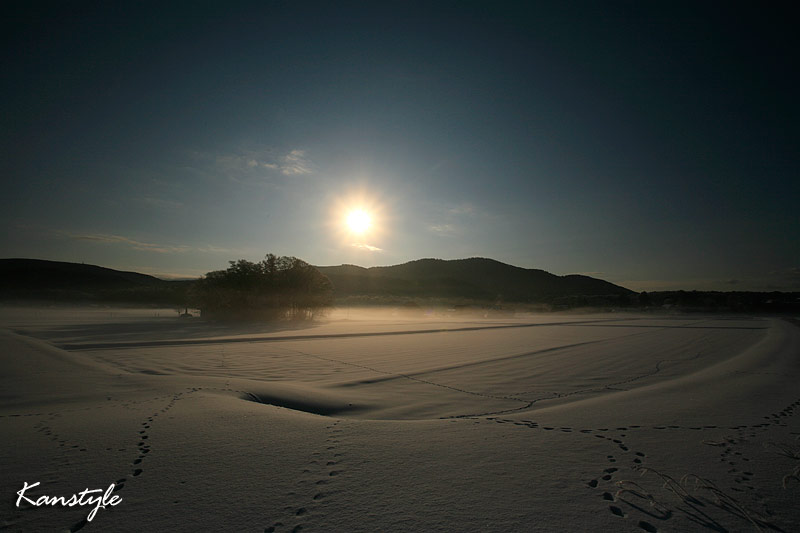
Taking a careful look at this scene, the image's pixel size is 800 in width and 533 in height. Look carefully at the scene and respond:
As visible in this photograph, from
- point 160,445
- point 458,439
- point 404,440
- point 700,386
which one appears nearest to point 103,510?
point 160,445

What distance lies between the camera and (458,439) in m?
4.47

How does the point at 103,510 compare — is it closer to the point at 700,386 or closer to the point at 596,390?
the point at 596,390

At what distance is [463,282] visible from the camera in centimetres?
11931

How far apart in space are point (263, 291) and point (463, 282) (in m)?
90.1

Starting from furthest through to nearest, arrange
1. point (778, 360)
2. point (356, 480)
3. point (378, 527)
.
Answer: point (778, 360) → point (356, 480) → point (378, 527)

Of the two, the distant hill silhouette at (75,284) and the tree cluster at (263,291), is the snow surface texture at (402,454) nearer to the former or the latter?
the tree cluster at (263,291)

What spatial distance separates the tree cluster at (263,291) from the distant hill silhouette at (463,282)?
60180mm

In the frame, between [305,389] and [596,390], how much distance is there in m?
6.44

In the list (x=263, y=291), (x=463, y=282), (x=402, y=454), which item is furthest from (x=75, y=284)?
(x=402, y=454)

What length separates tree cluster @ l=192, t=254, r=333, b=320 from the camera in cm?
3509

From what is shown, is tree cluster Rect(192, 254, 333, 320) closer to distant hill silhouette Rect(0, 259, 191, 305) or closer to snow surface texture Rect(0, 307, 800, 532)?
snow surface texture Rect(0, 307, 800, 532)

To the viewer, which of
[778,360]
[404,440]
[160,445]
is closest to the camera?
[160,445]

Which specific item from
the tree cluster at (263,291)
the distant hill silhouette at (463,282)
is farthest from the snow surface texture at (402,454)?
the distant hill silhouette at (463,282)

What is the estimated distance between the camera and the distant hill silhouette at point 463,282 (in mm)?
106875
